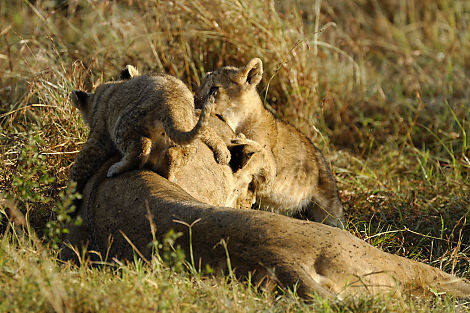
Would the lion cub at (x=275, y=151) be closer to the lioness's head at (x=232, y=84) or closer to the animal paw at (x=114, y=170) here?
the lioness's head at (x=232, y=84)

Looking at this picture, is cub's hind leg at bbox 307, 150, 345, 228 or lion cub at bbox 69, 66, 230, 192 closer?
lion cub at bbox 69, 66, 230, 192

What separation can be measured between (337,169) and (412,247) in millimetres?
1560

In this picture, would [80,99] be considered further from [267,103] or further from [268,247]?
[267,103]

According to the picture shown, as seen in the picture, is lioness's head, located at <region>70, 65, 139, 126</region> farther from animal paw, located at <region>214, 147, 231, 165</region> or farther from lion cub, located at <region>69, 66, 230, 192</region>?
animal paw, located at <region>214, 147, 231, 165</region>

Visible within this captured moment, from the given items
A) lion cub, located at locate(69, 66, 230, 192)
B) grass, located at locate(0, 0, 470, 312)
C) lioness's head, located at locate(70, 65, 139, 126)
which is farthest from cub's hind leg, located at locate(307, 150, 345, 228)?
lioness's head, located at locate(70, 65, 139, 126)

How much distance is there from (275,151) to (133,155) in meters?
1.72

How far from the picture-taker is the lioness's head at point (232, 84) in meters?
5.30

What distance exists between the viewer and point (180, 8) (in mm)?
6559

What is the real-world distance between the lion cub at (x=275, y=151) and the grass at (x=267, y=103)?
0.27 m

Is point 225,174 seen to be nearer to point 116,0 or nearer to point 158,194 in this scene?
point 158,194

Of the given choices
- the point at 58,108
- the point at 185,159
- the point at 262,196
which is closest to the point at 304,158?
the point at 262,196

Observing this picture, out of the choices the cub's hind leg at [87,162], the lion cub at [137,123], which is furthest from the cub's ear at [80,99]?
the cub's hind leg at [87,162]

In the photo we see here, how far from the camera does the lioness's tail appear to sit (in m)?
3.49

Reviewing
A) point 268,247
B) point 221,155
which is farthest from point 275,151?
point 268,247
